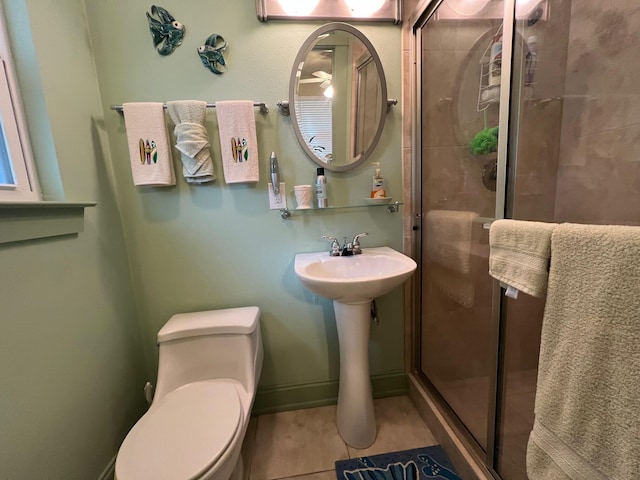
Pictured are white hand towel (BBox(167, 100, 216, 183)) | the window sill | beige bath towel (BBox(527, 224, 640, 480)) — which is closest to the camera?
beige bath towel (BBox(527, 224, 640, 480))

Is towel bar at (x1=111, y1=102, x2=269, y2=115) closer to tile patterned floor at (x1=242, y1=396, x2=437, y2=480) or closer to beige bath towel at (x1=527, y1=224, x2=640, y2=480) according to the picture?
beige bath towel at (x1=527, y1=224, x2=640, y2=480)

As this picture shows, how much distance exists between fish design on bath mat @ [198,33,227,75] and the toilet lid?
137 cm

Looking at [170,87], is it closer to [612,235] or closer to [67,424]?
[67,424]

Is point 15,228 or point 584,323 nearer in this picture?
point 584,323

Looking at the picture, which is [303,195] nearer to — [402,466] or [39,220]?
[39,220]

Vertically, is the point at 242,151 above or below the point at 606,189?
above

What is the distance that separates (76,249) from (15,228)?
0.84 ft

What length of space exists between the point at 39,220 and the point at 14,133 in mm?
365

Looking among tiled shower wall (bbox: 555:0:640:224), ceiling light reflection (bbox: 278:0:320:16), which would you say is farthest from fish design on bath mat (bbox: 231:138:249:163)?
tiled shower wall (bbox: 555:0:640:224)

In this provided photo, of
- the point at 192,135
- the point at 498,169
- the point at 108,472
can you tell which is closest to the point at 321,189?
the point at 192,135

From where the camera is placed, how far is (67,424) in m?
0.86

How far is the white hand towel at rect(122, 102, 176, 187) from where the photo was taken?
1.11 metres

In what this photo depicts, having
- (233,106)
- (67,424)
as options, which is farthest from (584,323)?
(67,424)

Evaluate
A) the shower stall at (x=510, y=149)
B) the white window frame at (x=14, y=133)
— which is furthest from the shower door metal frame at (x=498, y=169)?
the white window frame at (x=14, y=133)
